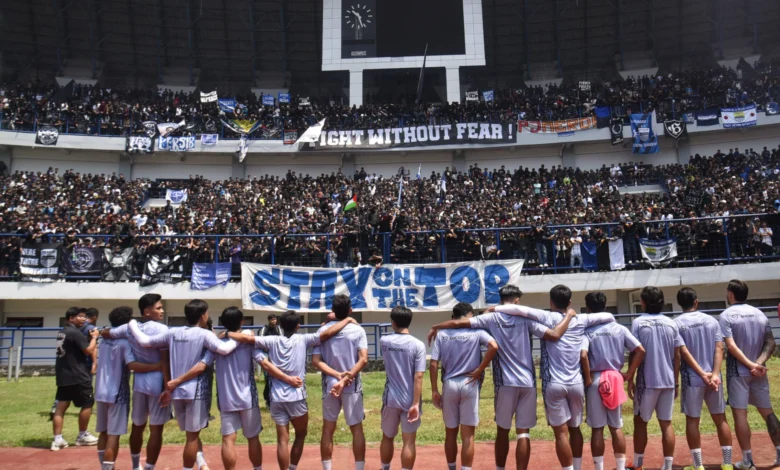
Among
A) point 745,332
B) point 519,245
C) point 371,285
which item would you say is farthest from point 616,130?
point 745,332

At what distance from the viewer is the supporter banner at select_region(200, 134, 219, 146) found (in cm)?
3353

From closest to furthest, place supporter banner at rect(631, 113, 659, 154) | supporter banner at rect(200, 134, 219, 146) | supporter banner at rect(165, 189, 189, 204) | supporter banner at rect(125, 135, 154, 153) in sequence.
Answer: supporter banner at rect(165, 189, 189, 204)
supporter banner at rect(631, 113, 659, 154)
supporter banner at rect(125, 135, 154, 153)
supporter banner at rect(200, 134, 219, 146)

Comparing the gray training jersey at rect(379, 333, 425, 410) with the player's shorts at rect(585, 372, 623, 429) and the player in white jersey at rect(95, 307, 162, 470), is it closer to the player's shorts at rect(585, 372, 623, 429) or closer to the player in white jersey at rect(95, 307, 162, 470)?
the player's shorts at rect(585, 372, 623, 429)

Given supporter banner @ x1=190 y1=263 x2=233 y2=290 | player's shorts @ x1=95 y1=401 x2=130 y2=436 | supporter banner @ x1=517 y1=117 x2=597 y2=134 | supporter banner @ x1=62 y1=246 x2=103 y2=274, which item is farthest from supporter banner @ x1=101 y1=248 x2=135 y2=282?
supporter banner @ x1=517 y1=117 x2=597 y2=134

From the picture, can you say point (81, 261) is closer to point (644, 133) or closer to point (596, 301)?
point (596, 301)

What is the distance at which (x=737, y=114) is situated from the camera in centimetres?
3186

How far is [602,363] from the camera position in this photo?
686 cm

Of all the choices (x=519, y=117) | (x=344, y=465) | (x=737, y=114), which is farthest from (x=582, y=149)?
(x=344, y=465)

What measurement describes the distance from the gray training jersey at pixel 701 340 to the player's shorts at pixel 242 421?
4.75 metres

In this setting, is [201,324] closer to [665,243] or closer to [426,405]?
[426,405]

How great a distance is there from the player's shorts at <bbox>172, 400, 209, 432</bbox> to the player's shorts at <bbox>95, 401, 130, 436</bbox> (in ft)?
3.02

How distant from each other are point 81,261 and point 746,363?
19.1m

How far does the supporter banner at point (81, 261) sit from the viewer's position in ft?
66.0

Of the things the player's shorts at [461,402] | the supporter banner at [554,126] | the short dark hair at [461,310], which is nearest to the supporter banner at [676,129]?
the supporter banner at [554,126]
